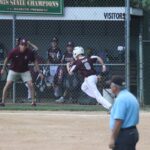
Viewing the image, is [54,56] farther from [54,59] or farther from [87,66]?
[87,66]

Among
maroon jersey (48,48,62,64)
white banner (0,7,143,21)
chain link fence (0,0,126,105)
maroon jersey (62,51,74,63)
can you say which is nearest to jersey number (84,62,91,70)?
chain link fence (0,0,126,105)

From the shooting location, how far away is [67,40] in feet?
68.2

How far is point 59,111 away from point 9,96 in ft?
10.7

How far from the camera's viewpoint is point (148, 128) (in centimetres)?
1337

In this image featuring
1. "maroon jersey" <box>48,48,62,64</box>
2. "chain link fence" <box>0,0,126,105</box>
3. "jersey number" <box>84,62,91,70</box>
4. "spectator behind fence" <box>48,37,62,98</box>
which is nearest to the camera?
"jersey number" <box>84,62,91,70</box>

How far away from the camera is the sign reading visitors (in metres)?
18.8

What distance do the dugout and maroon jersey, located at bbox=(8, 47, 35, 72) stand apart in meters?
2.66

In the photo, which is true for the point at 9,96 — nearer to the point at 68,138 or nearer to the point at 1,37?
the point at 1,37

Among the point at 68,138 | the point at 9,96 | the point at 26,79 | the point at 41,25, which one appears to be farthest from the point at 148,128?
the point at 41,25

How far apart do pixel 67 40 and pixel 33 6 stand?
2.36 m

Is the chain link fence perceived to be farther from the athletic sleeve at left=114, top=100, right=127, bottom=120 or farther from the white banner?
the athletic sleeve at left=114, top=100, right=127, bottom=120

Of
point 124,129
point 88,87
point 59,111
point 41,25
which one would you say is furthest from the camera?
point 41,25

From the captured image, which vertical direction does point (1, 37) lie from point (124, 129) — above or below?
above

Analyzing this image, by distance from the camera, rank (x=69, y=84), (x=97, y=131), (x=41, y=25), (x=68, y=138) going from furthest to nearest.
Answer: (x=41, y=25) → (x=69, y=84) → (x=97, y=131) → (x=68, y=138)
